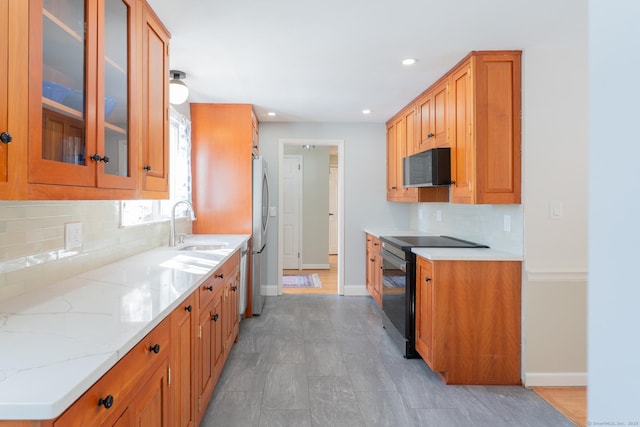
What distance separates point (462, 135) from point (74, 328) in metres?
2.65

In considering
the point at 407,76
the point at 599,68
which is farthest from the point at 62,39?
the point at 407,76

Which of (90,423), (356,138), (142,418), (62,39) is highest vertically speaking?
(356,138)

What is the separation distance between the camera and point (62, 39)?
124 centimetres

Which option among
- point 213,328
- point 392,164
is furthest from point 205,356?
point 392,164

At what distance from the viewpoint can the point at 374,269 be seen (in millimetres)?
4469

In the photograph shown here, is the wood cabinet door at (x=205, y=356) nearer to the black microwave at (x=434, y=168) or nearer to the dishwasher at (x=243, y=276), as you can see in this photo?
the dishwasher at (x=243, y=276)

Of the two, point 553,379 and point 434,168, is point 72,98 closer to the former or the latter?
point 434,168

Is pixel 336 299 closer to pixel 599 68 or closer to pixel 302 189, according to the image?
pixel 302 189

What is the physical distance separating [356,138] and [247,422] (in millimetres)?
3705

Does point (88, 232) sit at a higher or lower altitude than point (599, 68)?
lower

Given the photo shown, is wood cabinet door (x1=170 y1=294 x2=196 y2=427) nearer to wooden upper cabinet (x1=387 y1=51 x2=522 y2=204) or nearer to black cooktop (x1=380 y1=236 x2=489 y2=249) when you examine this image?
black cooktop (x1=380 y1=236 x2=489 y2=249)

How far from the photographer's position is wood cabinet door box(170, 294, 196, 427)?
1559mm

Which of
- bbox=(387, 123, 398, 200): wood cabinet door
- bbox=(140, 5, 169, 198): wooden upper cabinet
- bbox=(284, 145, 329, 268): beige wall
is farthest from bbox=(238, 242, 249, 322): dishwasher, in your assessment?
bbox=(284, 145, 329, 268): beige wall

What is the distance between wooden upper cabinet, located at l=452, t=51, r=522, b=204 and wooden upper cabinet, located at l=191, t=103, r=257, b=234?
2317mm
